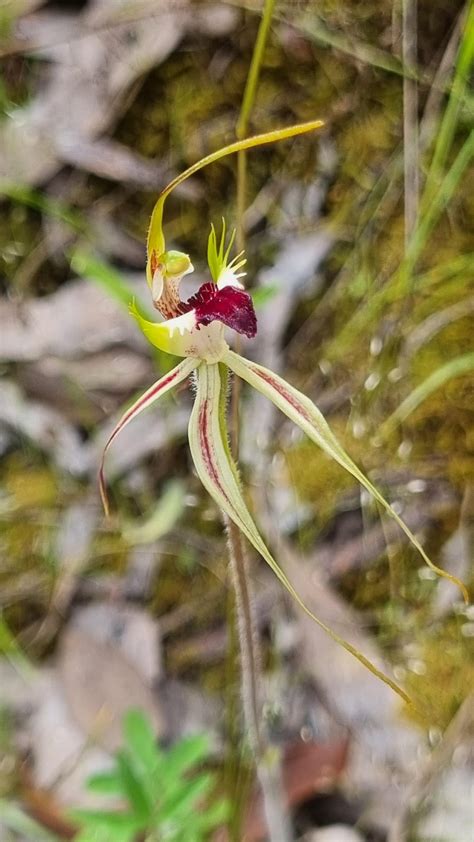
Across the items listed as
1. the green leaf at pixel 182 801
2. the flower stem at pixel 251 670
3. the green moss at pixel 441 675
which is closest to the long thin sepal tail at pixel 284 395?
the flower stem at pixel 251 670

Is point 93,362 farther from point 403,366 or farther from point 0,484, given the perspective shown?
point 403,366

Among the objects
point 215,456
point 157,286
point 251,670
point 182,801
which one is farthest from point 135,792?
point 157,286

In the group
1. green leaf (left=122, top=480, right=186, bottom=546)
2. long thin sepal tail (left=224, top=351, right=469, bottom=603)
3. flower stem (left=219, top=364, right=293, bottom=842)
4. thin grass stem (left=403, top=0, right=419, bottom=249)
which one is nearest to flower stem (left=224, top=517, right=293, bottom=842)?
flower stem (left=219, top=364, right=293, bottom=842)

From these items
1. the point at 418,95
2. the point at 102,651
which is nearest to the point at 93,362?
the point at 102,651

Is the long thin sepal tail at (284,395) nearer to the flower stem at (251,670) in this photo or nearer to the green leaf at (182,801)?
the flower stem at (251,670)

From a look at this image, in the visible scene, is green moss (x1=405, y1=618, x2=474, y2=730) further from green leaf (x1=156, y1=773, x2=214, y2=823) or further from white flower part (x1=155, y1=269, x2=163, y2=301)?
white flower part (x1=155, y1=269, x2=163, y2=301)

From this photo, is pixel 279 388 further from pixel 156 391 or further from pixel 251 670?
pixel 251 670
